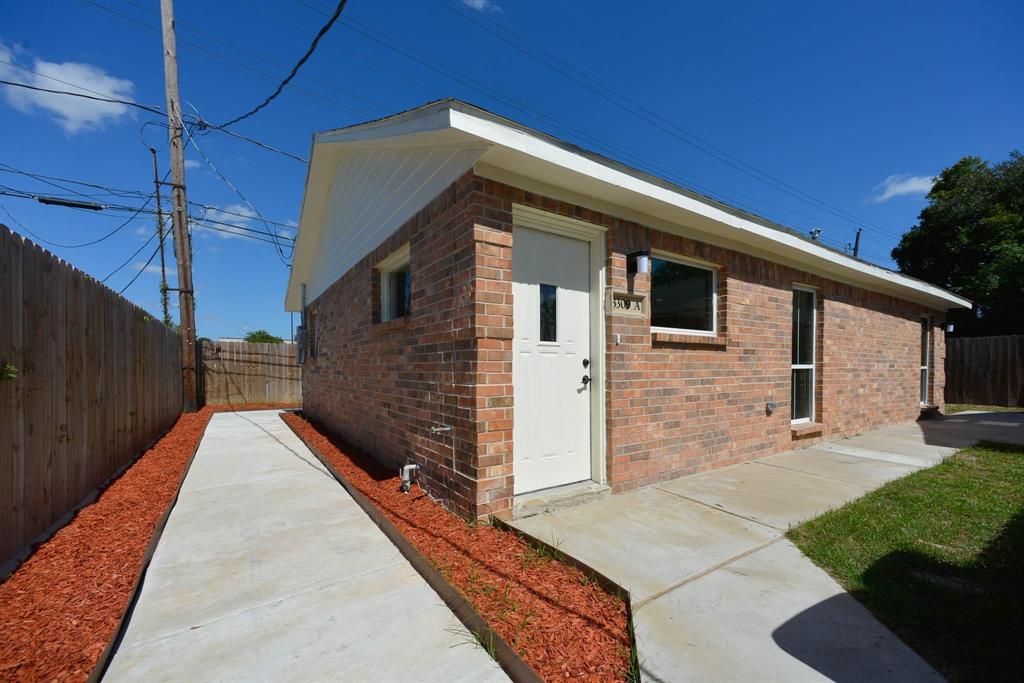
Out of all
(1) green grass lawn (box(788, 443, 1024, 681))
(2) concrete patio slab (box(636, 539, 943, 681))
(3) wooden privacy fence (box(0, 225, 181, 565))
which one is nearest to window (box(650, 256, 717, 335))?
(1) green grass lawn (box(788, 443, 1024, 681))

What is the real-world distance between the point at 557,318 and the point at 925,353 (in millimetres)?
10186

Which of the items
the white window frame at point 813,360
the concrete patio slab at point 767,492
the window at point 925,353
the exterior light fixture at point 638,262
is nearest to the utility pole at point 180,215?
the exterior light fixture at point 638,262

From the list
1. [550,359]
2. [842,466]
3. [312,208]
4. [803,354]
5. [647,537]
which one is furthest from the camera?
[312,208]

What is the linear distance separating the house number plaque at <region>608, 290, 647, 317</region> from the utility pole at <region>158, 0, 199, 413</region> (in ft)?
35.6

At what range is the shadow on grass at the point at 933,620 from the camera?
5.77 ft

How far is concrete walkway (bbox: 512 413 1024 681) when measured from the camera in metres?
1.79

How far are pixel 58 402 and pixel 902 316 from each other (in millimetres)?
11978

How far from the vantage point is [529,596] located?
2271mm

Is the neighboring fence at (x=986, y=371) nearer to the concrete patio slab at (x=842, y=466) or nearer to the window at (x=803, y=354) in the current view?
the window at (x=803, y=354)

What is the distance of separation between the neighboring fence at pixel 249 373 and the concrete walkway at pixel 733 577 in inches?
534

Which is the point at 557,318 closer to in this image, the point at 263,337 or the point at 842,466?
the point at 842,466

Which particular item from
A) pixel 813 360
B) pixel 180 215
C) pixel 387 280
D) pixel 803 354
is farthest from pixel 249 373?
pixel 813 360

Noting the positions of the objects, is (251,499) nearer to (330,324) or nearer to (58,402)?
(58,402)

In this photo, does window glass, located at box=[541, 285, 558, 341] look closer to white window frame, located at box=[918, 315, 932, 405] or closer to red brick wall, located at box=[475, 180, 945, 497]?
red brick wall, located at box=[475, 180, 945, 497]
